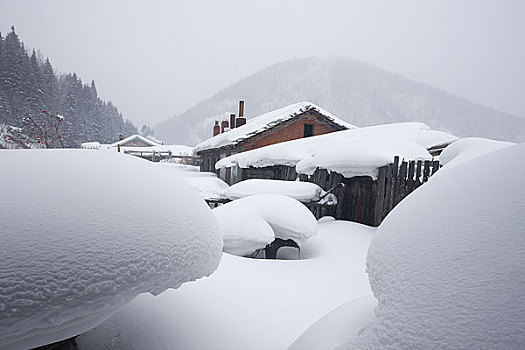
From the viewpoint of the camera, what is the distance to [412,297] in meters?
0.88

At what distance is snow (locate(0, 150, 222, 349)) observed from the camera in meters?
0.93

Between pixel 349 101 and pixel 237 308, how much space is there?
84.0 m

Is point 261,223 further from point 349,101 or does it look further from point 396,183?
point 349,101

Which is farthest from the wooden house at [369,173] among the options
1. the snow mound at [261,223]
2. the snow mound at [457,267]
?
the snow mound at [457,267]

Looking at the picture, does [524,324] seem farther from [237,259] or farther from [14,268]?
[237,259]

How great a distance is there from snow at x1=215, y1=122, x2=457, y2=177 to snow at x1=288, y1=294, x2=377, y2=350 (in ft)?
14.1

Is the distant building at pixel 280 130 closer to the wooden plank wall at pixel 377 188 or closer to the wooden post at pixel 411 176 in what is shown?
the wooden plank wall at pixel 377 188

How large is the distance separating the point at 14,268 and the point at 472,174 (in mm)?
1816

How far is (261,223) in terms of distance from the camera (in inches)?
150

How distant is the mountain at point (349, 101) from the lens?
209 ft

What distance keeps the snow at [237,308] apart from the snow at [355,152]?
2.61 meters

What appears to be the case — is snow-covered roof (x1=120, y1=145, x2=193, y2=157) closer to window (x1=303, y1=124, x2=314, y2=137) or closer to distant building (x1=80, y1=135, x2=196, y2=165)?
distant building (x1=80, y1=135, x2=196, y2=165)

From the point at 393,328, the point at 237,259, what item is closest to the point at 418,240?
the point at 393,328

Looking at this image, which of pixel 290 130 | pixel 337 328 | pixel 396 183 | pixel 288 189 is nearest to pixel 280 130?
pixel 290 130
